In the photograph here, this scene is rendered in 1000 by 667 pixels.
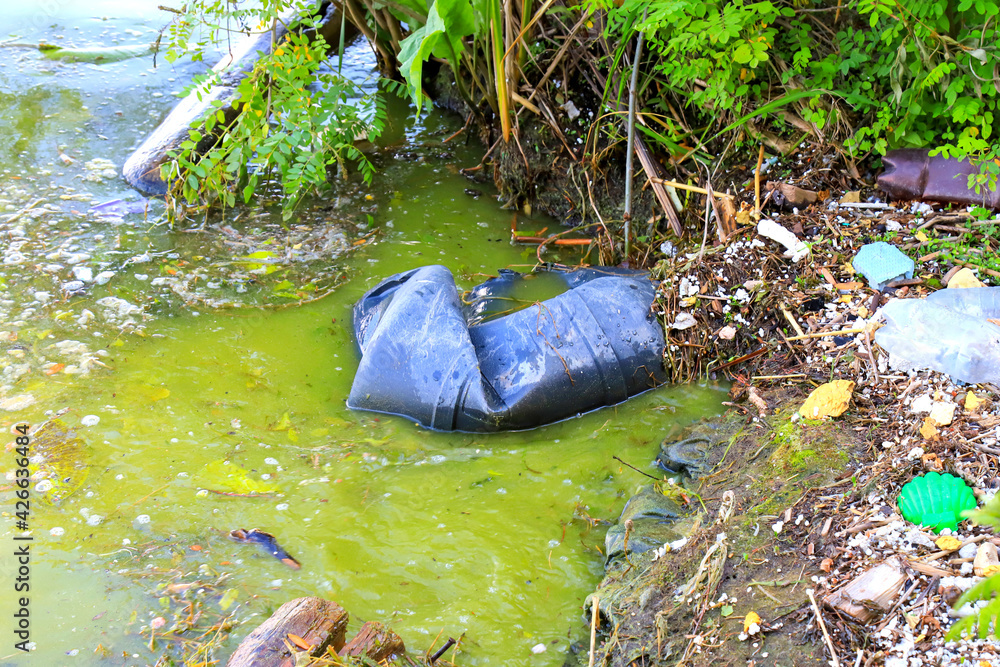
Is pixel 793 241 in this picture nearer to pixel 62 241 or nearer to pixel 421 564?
pixel 421 564

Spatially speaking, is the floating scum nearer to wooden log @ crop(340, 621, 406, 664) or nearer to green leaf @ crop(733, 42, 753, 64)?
wooden log @ crop(340, 621, 406, 664)

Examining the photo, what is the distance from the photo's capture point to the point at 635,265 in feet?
11.1

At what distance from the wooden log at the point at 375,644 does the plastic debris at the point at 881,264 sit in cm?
210

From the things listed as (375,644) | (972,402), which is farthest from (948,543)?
(375,644)

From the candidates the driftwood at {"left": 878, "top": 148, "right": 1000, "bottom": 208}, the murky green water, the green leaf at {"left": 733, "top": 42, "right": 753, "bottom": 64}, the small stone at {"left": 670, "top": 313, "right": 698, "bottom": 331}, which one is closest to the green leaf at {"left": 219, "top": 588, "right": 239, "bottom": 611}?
the murky green water

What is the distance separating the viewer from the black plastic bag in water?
2623 millimetres

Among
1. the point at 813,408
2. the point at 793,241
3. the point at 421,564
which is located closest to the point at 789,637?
the point at 813,408

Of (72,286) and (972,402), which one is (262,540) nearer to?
(72,286)

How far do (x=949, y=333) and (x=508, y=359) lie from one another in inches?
58.2

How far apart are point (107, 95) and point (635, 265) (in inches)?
156

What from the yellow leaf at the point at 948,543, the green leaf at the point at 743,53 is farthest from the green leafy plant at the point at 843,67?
the yellow leaf at the point at 948,543

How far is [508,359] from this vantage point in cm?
268

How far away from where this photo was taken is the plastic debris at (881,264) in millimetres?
2559

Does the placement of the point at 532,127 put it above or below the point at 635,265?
above
